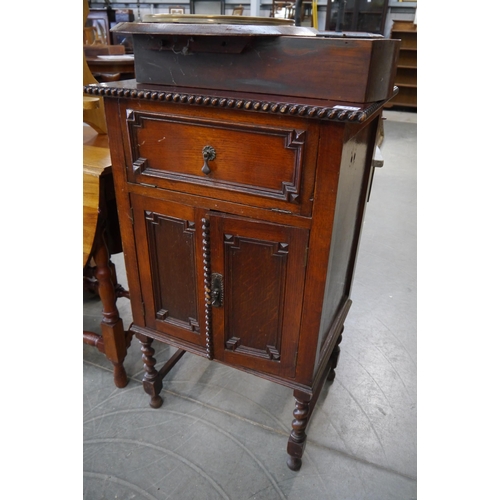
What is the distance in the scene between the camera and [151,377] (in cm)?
155

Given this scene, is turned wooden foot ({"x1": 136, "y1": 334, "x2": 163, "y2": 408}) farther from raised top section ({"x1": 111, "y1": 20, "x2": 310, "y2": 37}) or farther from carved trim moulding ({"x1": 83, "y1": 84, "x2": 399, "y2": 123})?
raised top section ({"x1": 111, "y1": 20, "x2": 310, "y2": 37})

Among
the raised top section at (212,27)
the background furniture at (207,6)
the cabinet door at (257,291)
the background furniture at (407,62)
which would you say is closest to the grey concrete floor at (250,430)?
the cabinet door at (257,291)

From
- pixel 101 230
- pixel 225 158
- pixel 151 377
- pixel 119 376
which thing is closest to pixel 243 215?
pixel 225 158

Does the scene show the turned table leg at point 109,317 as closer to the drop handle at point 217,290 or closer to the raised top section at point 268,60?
the drop handle at point 217,290

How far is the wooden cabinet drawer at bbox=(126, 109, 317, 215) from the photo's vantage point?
916 mm

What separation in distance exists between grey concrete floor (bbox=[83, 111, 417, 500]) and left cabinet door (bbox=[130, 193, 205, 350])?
0.42 meters

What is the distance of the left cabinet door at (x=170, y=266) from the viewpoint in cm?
116

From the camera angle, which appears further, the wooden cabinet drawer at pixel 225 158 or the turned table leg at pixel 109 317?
the turned table leg at pixel 109 317

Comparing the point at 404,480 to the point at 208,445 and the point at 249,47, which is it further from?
the point at 249,47

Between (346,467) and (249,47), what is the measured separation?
4.42 ft

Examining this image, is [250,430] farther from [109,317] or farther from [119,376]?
[109,317]

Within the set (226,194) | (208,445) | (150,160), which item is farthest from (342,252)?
(208,445)

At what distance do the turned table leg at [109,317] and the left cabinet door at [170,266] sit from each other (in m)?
0.23

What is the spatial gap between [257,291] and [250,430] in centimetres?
67
